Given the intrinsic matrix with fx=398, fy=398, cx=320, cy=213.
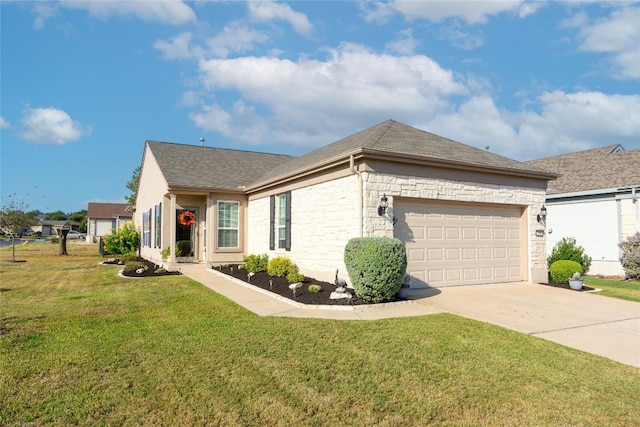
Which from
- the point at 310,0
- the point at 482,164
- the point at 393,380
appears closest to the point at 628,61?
the point at 482,164

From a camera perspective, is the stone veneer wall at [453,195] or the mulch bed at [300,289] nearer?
the mulch bed at [300,289]

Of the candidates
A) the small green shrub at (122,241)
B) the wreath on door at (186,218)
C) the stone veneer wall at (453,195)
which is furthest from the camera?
the small green shrub at (122,241)

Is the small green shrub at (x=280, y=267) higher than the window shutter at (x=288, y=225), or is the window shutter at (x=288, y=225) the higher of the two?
the window shutter at (x=288, y=225)

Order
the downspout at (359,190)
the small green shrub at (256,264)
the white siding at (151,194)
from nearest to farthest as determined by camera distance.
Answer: the downspout at (359,190), the small green shrub at (256,264), the white siding at (151,194)

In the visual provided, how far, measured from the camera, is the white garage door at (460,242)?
980 centimetres

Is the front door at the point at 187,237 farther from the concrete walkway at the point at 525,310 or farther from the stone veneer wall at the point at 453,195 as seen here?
the stone veneer wall at the point at 453,195

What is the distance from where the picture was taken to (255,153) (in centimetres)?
2105

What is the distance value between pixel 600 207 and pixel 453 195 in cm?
832

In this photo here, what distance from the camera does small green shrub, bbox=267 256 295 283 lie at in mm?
11539

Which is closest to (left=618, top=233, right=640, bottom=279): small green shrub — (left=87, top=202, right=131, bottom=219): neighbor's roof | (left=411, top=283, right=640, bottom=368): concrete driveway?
(left=411, top=283, right=640, bottom=368): concrete driveway

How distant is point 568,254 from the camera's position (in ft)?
47.2

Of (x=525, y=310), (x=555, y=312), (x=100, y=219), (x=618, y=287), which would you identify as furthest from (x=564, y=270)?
(x=100, y=219)

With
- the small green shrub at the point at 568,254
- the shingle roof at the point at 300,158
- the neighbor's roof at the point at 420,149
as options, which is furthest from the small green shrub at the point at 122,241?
the small green shrub at the point at 568,254

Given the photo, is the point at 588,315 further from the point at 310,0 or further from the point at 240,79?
the point at 240,79
